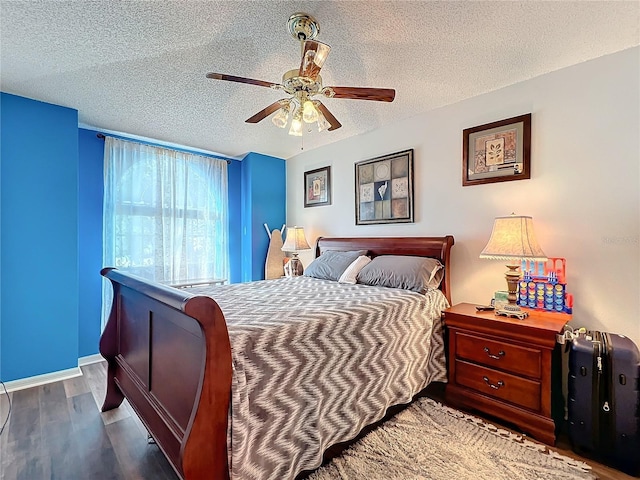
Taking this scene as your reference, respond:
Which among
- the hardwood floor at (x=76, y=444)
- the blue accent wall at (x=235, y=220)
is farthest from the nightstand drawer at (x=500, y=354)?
the blue accent wall at (x=235, y=220)

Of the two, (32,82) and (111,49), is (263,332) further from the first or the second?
(32,82)

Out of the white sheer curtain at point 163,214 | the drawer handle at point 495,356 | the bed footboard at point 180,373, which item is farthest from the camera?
the white sheer curtain at point 163,214

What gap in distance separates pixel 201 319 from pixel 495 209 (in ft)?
7.91

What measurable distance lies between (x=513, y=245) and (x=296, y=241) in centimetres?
251

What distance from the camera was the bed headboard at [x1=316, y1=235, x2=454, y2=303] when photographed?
2.62 metres

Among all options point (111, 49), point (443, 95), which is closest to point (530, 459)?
point (443, 95)

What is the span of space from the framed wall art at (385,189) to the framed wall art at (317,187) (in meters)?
0.53

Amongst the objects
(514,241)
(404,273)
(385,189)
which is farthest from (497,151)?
(404,273)

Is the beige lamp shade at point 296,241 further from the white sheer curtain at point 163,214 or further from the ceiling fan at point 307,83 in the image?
the ceiling fan at point 307,83

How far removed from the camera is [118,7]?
1.57m

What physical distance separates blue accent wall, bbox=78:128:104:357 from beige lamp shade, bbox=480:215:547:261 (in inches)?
153

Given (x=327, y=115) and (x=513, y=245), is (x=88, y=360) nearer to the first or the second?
(x=327, y=115)

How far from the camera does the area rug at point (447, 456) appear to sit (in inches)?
60.8

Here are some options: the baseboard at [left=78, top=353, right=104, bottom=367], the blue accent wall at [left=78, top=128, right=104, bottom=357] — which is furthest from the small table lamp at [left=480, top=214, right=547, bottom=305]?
the baseboard at [left=78, top=353, right=104, bottom=367]
